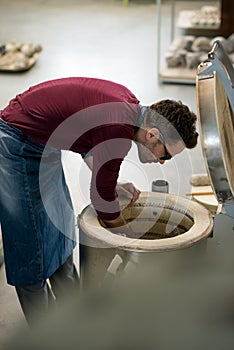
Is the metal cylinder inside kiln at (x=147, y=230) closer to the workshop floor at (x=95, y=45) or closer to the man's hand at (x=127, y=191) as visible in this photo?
the man's hand at (x=127, y=191)

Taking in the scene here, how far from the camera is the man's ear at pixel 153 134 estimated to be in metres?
1.98

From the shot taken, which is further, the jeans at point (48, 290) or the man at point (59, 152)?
the jeans at point (48, 290)

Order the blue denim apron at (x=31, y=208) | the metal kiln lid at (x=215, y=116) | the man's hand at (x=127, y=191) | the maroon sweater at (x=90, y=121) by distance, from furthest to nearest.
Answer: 1. the man's hand at (x=127, y=191)
2. the blue denim apron at (x=31, y=208)
3. the maroon sweater at (x=90, y=121)
4. the metal kiln lid at (x=215, y=116)

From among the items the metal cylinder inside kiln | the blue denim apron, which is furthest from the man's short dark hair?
the blue denim apron

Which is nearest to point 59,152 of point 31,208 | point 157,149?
point 31,208

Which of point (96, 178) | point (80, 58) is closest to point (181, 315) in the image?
point (96, 178)

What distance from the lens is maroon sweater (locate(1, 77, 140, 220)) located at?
1.97 m

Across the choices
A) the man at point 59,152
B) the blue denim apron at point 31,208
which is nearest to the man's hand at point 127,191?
the man at point 59,152

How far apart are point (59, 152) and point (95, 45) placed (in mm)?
4437

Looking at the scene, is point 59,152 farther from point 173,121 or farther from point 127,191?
point 173,121

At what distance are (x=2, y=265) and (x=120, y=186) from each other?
98 centimetres

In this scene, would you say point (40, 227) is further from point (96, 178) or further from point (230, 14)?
point (230, 14)

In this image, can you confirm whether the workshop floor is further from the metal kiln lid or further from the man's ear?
the metal kiln lid

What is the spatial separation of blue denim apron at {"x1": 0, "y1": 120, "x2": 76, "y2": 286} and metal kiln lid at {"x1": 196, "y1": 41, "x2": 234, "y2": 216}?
993 mm
